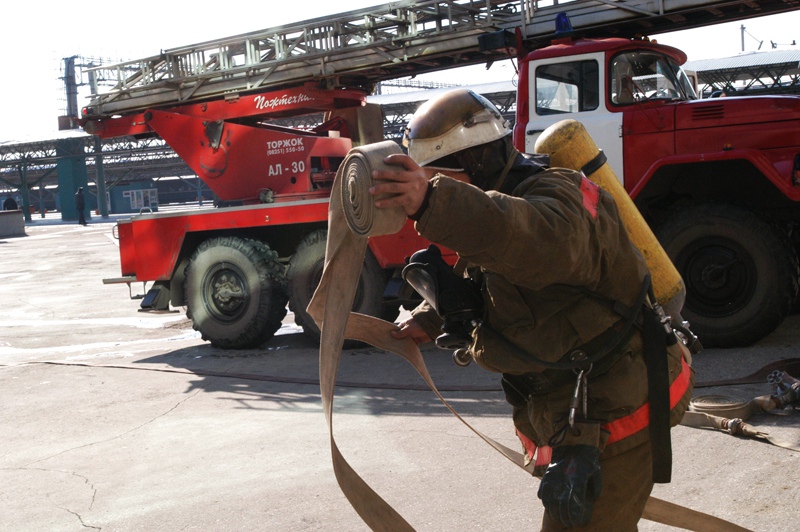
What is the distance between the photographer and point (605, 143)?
24.9ft

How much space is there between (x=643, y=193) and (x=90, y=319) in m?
7.73

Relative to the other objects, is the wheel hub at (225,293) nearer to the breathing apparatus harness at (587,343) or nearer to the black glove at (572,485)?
the breathing apparatus harness at (587,343)

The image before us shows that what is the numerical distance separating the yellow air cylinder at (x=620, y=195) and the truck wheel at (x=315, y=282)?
5012mm

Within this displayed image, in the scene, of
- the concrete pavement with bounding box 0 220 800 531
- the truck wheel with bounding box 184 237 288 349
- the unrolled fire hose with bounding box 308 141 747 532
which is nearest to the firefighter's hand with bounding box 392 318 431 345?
the unrolled fire hose with bounding box 308 141 747 532

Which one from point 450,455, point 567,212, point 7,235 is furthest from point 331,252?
point 7,235

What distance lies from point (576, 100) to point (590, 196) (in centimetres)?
587

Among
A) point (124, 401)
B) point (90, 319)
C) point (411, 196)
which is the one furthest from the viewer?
point (90, 319)

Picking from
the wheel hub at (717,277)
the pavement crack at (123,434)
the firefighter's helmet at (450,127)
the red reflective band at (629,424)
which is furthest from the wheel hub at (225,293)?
the red reflective band at (629,424)

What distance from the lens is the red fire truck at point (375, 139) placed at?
7.16 m

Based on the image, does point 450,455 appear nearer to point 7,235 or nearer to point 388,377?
point 388,377

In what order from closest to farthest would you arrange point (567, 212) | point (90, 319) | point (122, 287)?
1. point (567, 212)
2. point (90, 319)
3. point (122, 287)

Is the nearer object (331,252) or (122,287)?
(331,252)

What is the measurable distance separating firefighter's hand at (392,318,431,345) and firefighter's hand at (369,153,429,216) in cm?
112

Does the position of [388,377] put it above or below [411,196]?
below
